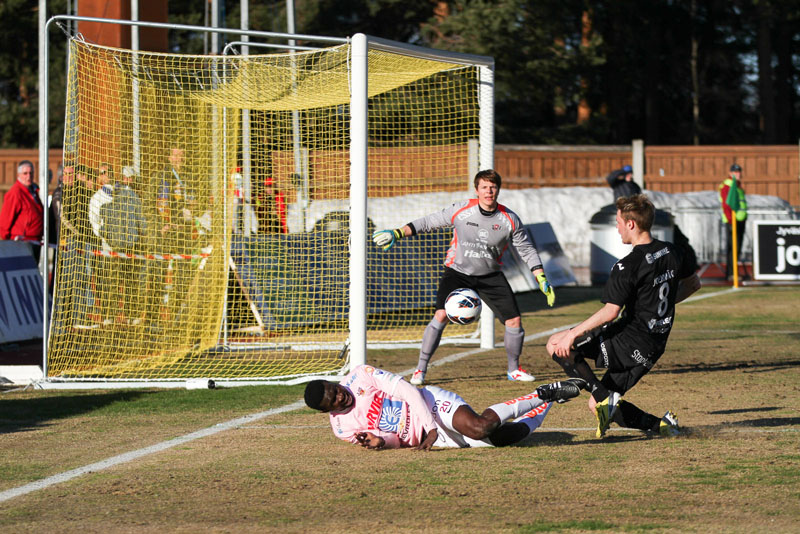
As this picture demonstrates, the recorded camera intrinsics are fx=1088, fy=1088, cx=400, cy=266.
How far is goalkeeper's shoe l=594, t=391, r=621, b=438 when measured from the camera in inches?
273

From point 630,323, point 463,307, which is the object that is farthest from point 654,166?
point 630,323

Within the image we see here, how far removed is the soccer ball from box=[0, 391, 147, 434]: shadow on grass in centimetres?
290

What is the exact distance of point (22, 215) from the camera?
1488cm

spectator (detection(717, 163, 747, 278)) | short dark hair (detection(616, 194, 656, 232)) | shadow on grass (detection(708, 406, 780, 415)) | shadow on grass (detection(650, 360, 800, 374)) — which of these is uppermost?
spectator (detection(717, 163, 747, 278))

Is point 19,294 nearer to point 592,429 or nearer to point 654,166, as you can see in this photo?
point 592,429

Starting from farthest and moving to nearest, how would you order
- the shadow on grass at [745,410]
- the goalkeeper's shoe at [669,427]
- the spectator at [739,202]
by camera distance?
the spectator at [739,202], the shadow on grass at [745,410], the goalkeeper's shoe at [669,427]

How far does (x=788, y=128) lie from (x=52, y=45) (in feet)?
91.4

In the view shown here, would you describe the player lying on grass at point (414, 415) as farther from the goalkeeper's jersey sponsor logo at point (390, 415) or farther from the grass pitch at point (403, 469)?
the grass pitch at point (403, 469)

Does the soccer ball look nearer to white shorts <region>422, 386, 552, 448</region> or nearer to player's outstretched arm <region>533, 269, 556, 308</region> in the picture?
player's outstretched arm <region>533, 269, 556, 308</region>

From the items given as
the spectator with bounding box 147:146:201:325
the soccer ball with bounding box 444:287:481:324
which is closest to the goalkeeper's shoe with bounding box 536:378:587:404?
the soccer ball with bounding box 444:287:481:324

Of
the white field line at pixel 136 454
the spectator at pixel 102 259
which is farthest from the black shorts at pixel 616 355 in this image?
the spectator at pixel 102 259

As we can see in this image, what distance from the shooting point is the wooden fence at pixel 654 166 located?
98.9 ft

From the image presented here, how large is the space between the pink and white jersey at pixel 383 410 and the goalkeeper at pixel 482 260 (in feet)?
9.27

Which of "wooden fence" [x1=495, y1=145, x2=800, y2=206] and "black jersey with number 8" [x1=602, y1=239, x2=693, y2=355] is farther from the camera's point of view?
"wooden fence" [x1=495, y1=145, x2=800, y2=206]
